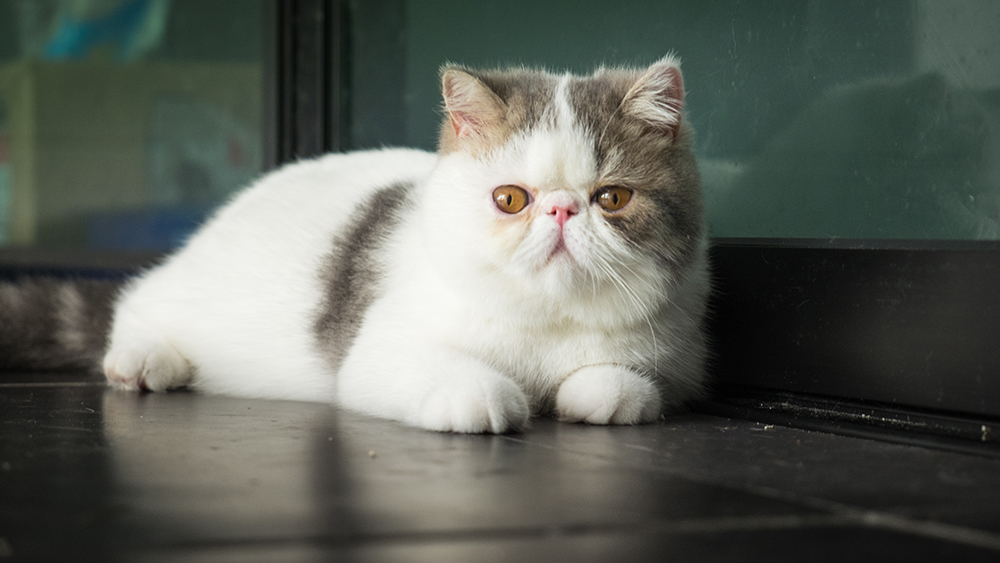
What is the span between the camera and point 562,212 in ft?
5.77

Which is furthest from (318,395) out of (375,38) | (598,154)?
(375,38)

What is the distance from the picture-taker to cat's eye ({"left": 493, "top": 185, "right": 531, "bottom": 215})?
5.98 feet

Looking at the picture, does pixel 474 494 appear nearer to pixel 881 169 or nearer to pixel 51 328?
pixel 881 169

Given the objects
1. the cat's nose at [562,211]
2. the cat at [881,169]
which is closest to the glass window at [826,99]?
the cat at [881,169]

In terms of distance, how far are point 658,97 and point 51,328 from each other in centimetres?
193

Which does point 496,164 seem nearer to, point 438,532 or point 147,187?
point 438,532

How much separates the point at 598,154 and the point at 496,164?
20 centimetres

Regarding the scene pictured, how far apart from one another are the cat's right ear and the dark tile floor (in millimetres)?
613

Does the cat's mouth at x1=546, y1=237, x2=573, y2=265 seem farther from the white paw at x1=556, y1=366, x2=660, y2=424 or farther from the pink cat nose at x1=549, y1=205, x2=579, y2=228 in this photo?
the white paw at x1=556, y1=366, x2=660, y2=424

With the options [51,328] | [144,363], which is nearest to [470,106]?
[144,363]

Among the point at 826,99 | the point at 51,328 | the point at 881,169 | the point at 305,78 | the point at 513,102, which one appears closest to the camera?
the point at 513,102

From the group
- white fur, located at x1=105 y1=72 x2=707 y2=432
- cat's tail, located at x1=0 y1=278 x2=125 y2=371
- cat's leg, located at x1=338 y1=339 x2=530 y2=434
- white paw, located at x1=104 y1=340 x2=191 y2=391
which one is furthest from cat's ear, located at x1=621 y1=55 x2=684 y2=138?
cat's tail, located at x1=0 y1=278 x2=125 y2=371

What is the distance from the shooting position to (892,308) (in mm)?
1880

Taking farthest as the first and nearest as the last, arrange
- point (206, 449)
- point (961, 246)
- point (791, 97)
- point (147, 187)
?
point (147, 187) → point (791, 97) → point (961, 246) → point (206, 449)
